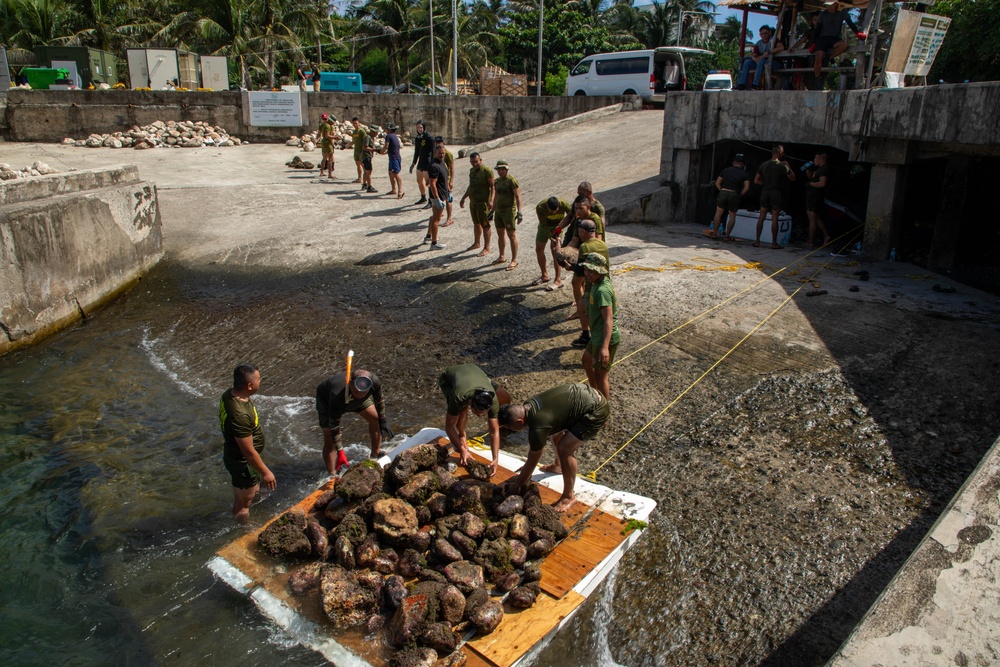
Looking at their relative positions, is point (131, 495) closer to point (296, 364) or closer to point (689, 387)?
point (296, 364)

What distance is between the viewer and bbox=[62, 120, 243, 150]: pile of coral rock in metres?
23.7

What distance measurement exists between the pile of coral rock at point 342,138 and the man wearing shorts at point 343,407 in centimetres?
1903

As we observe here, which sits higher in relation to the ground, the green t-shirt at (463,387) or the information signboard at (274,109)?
the information signboard at (274,109)

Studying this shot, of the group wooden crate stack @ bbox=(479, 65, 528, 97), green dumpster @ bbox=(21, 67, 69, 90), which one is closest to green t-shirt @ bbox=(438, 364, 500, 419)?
wooden crate stack @ bbox=(479, 65, 528, 97)

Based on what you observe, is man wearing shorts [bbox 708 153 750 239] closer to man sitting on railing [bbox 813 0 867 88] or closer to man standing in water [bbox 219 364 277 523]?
man sitting on railing [bbox 813 0 867 88]

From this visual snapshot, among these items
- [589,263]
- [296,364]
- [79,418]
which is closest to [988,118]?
[589,263]

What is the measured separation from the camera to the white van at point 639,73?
80.3 ft

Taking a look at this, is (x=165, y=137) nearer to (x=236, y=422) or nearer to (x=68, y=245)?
(x=68, y=245)

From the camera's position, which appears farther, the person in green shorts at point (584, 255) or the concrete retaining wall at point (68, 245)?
the concrete retaining wall at point (68, 245)

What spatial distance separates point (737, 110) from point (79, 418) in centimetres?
1208

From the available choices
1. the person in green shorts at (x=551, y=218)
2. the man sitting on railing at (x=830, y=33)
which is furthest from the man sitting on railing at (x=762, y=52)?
the person in green shorts at (x=551, y=218)

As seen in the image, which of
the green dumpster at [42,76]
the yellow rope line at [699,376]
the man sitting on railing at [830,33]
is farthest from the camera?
the green dumpster at [42,76]

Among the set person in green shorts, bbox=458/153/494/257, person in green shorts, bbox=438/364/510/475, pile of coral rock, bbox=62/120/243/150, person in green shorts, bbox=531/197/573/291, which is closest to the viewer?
person in green shorts, bbox=438/364/510/475

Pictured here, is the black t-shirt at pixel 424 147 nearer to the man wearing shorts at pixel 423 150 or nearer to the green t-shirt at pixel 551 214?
the man wearing shorts at pixel 423 150
